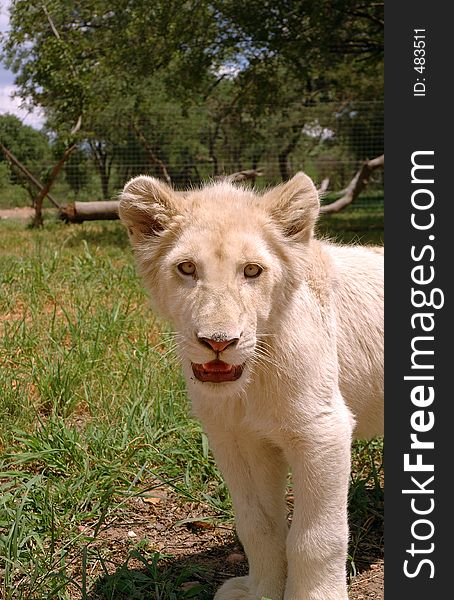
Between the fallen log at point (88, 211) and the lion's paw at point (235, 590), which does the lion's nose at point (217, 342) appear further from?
the fallen log at point (88, 211)

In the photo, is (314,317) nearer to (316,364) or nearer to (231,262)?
(316,364)

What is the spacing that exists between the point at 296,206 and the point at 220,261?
45 centimetres

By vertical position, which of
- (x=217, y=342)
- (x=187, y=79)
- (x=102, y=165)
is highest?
(x=187, y=79)

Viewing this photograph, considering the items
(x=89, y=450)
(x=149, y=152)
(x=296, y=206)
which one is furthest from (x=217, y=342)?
(x=149, y=152)

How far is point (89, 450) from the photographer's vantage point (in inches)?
171

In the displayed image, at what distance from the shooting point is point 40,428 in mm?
Result: 4570

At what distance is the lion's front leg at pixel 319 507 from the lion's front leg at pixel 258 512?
9.0 inches

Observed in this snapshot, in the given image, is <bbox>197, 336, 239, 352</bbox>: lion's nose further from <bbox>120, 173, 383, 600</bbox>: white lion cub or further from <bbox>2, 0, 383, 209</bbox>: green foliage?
<bbox>2, 0, 383, 209</bbox>: green foliage

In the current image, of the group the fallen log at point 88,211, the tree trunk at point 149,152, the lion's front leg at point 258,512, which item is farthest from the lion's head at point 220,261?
the tree trunk at point 149,152

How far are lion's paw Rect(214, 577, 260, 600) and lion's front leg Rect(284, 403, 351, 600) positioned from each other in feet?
1.00

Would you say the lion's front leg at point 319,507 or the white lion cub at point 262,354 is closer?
the white lion cub at point 262,354

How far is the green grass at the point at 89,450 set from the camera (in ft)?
11.4

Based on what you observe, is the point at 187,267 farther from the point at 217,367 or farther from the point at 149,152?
the point at 149,152

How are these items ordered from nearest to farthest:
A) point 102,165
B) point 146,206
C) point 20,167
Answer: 1. point 146,206
2. point 20,167
3. point 102,165
